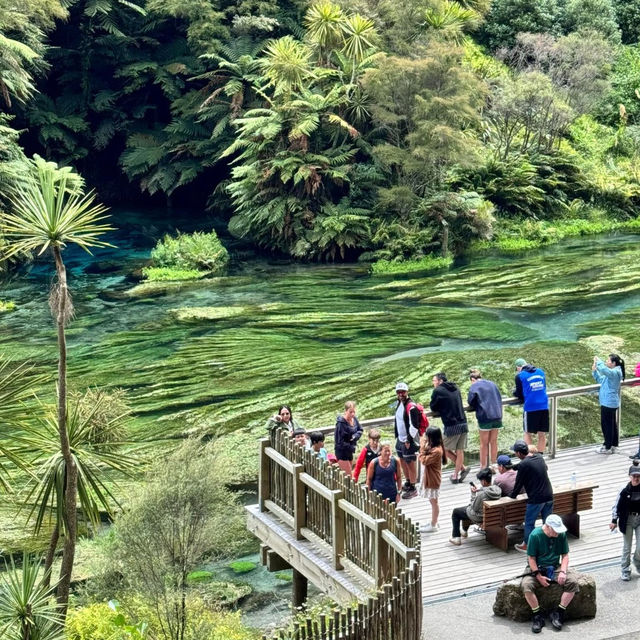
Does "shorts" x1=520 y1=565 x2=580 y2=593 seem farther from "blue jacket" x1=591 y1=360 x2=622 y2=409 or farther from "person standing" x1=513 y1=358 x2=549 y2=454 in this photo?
"blue jacket" x1=591 y1=360 x2=622 y2=409

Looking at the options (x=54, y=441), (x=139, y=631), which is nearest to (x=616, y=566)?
(x=139, y=631)

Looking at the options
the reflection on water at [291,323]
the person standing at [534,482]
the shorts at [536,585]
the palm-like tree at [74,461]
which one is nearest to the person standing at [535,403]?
the person standing at [534,482]

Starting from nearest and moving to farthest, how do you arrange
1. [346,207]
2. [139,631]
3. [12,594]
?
[12,594] → [139,631] → [346,207]

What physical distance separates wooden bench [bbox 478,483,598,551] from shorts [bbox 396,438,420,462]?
4.52 ft

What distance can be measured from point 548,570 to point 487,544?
5.22 feet

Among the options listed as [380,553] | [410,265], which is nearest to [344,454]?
[380,553]

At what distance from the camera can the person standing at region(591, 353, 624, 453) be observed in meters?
12.3

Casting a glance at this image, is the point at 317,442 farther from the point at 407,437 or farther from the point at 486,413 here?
the point at 486,413

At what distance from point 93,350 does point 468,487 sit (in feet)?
41.5

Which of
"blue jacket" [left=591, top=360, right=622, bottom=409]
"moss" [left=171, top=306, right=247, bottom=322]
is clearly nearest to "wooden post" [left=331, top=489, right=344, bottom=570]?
"blue jacket" [left=591, top=360, right=622, bottom=409]

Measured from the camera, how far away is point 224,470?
539 inches

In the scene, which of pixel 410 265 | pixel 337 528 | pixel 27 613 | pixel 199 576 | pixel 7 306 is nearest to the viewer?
pixel 27 613

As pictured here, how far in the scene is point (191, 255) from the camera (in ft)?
99.2

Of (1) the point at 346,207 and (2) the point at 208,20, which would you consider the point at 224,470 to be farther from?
(2) the point at 208,20
